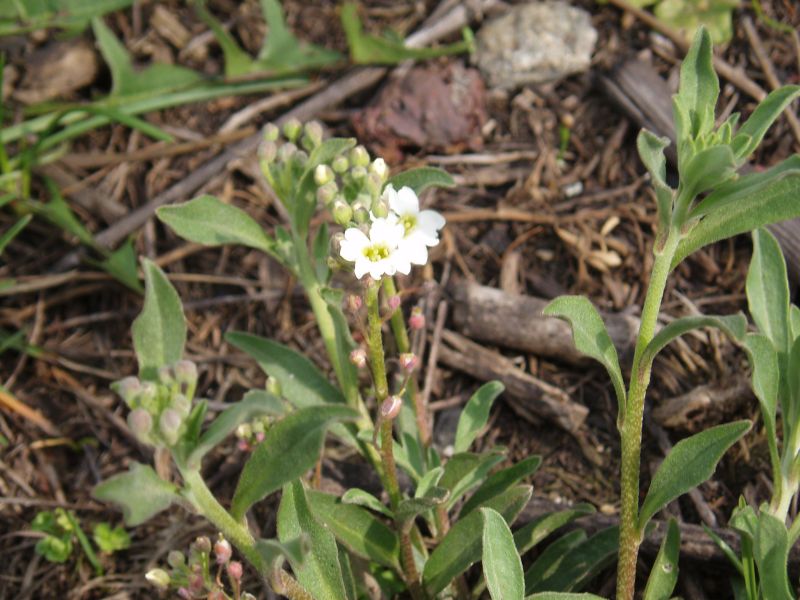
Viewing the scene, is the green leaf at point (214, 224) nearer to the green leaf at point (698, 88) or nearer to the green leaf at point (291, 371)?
the green leaf at point (291, 371)

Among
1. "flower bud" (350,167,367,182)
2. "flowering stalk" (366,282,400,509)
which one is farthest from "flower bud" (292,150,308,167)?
"flowering stalk" (366,282,400,509)

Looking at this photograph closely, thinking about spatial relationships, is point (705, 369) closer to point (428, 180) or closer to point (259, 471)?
point (428, 180)

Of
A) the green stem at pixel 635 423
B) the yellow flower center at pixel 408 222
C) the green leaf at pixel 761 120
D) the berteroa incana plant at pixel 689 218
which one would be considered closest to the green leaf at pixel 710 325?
the berteroa incana plant at pixel 689 218

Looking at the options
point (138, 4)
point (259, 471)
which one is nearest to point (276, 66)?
point (138, 4)

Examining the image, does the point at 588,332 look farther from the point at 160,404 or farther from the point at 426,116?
the point at 426,116

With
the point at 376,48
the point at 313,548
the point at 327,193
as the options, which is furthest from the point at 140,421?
the point at 376,48

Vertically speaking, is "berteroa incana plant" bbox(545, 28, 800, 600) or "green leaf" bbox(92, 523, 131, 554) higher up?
"berteroa incana plant" bbox(545, 28, 800, 600)

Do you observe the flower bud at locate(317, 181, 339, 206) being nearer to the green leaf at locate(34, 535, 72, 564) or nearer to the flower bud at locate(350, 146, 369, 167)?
the flower bud at locate(350, 146, 369, 167)
